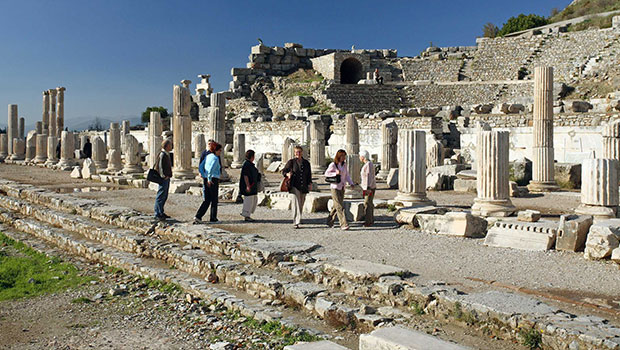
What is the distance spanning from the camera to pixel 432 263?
8242mm

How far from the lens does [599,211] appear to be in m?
10.6

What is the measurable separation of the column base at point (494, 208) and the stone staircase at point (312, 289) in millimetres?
4054

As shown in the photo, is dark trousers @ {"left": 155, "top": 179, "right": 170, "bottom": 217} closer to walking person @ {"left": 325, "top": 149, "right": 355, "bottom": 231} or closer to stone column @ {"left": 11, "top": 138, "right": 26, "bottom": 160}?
walking person @ {"left": 325, "top": 149, "right": 355, "bottom": 231}

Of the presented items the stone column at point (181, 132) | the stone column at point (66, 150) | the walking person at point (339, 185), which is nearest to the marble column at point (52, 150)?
the stone column at point (66, 150)

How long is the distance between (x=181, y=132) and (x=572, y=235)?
1284 cm

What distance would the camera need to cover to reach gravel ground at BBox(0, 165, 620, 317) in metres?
7.11

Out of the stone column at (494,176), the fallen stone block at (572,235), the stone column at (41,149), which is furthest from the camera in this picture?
the stone column at (41,149)

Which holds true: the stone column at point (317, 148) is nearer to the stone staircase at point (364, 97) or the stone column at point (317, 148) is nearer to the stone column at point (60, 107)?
the stone staircase at point (364, 97)

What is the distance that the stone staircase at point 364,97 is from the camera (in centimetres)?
3584

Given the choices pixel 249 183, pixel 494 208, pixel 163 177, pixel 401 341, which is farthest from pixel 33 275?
pixel 494 208

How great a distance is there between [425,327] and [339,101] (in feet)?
100

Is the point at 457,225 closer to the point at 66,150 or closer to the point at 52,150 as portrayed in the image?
the point at 66,150

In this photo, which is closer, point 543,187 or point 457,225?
point 457,225

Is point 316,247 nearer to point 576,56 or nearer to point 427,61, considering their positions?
point 576,56
